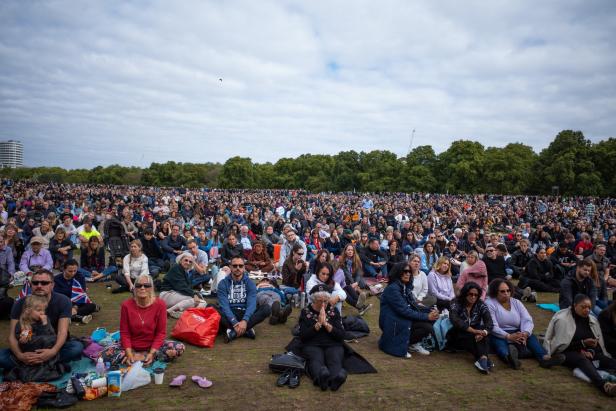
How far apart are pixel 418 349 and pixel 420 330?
0.95 ft

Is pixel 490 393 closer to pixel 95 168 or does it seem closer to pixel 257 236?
pixel 257 236

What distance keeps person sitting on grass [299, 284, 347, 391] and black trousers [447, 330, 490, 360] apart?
1.87m

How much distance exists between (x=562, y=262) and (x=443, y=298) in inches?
224

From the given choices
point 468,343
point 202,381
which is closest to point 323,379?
point 202,381

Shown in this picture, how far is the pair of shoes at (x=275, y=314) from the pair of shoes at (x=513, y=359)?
3.61 metres

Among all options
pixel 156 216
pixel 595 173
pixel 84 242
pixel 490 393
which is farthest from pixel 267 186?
pixel 490 393

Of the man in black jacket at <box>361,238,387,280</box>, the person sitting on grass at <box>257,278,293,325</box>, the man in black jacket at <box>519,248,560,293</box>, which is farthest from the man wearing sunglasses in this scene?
the man in black jacket at <box>519,248,560,293</box>

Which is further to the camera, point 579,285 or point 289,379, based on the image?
point 579,285

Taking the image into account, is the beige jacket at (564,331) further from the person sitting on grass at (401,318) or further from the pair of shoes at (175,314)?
the pair of shoes at (175,314)

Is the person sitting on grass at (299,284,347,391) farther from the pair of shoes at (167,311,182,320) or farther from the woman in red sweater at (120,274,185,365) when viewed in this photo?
the pair of shoes at (167,311,182,320)

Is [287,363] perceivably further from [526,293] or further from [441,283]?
[526,293]

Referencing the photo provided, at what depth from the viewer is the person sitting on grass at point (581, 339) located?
479 centimetres

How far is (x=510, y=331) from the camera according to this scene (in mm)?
5336

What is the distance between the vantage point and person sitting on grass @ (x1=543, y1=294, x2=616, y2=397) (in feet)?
15.7
